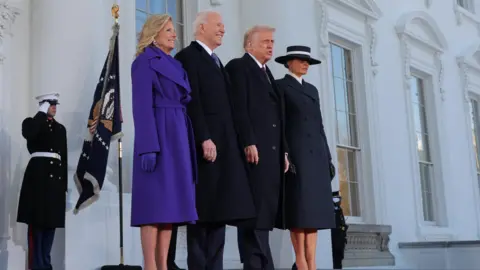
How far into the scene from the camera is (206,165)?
3.62 meters

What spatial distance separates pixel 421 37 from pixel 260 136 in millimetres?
6937

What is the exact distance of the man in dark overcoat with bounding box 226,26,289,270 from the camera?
3.82 m

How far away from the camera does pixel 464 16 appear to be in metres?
11.9

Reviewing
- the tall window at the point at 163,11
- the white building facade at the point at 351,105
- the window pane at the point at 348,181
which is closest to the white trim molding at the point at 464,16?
the white building facade at the point at 351,105

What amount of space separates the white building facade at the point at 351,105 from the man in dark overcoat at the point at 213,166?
1.65 meters

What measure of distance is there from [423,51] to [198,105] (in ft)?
24.8

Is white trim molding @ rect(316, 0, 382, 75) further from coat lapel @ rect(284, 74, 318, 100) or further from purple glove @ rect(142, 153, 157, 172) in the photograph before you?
purple glove @ rect(142, 153, 157, 172)

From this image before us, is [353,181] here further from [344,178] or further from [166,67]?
[166,67]

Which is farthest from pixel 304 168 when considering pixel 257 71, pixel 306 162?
pixel 257 71

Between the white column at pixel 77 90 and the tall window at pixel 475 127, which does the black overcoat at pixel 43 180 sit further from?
the tall window at pixel 475 127

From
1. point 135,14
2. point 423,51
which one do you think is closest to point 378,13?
point 423,51

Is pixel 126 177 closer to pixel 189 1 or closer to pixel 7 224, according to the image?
pixel 7 224

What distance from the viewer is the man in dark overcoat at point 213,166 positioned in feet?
11.6

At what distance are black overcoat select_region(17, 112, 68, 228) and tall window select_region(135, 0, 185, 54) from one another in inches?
70.6
